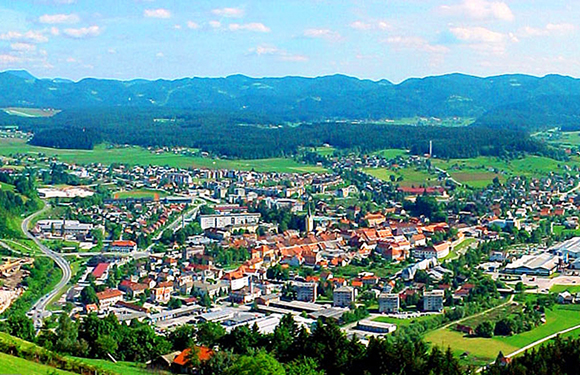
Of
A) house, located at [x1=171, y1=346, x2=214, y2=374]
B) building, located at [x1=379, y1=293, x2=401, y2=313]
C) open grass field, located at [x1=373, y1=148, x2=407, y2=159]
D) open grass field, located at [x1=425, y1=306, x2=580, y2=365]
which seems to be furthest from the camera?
open grass field, located at [x1=373, y1=148, x2=407, y2=159]

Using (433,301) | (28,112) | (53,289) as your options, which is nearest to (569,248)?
(433,301)

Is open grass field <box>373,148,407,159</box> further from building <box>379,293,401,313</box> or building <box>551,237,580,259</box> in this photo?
building <box>379,293,401,313</box>

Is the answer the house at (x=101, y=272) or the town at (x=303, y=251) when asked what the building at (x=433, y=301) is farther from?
the house at (x=101, y=272)

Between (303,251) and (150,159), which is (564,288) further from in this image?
(150,159)

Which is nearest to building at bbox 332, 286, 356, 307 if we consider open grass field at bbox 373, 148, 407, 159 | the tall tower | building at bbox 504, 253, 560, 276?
building at bbox 504, 253, 560, 276

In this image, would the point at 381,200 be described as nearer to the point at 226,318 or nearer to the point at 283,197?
the point at 283,197

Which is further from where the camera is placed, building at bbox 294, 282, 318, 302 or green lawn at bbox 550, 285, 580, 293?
green lawn at bbox 550, 285, 580, 293

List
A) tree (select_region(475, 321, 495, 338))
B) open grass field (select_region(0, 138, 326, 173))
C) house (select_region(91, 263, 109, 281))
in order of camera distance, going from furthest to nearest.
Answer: open grass field (select_region(0, 138, 326, 173)) → house (select_region(91, 263, 109, 281)) → tree (select_region(475, 321, 495, 338))
